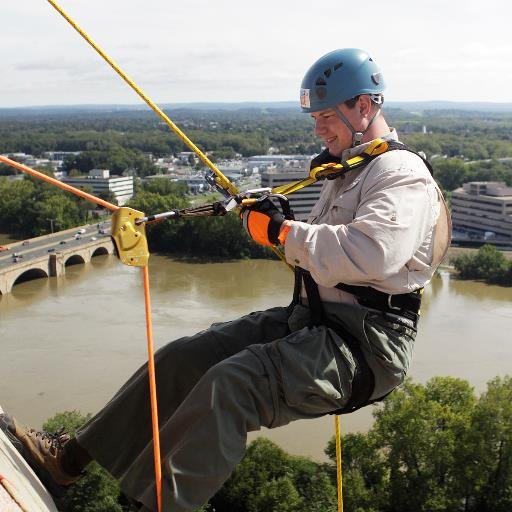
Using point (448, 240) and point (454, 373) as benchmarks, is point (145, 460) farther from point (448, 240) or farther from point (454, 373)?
point (454, 373)

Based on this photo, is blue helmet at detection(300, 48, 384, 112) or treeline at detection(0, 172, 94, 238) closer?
blue helmet at detection(300, 48, 384, 112)

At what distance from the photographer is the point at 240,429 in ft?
5.39

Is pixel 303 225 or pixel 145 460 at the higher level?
pixel 303 225

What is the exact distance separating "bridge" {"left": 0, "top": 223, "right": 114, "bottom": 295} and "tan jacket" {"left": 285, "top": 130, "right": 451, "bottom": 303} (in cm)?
1762

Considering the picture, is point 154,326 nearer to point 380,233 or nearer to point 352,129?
point 352,129

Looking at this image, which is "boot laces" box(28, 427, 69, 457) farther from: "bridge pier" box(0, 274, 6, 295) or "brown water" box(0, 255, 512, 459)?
"bridge pier" box(0, 274, 6, 295)

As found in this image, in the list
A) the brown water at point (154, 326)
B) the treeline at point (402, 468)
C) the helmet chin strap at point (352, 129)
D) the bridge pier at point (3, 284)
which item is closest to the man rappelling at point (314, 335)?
the helmet chin strap at point (352, 129)

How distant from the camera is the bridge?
20438 mm

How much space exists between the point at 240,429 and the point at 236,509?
6.49 m

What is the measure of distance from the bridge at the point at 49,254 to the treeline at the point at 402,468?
11.9 meters

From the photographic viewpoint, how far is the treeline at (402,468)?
7681 mm

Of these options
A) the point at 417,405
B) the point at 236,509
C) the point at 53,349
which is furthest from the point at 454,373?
the point at 53,349

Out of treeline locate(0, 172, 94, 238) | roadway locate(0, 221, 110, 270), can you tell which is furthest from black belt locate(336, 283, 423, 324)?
treeline locate(0, 172, 94, 238)

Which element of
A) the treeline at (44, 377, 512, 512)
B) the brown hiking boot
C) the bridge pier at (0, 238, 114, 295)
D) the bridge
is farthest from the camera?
the bridge
